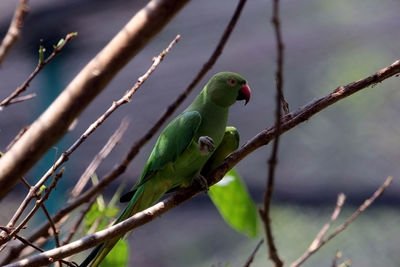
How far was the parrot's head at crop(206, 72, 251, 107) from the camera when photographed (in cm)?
155

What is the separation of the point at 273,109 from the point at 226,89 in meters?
0.80

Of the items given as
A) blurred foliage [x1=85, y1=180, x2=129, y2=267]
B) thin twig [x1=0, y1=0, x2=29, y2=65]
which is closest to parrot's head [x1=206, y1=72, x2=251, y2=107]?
blurred foliage [x1=85, y1=180, x2=129, y2=267]

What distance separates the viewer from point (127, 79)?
2.41 m

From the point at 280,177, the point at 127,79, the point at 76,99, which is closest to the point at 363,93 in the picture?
the point at 280,177

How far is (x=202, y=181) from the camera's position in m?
1.36

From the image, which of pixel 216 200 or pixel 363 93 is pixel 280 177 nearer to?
pixel 363 93

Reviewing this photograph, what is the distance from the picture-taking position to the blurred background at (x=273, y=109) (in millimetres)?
2240

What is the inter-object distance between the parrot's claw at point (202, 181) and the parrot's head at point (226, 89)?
242 mm

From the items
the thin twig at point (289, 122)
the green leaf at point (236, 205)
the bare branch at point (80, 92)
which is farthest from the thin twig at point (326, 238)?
the bare branch at point (80, 92)

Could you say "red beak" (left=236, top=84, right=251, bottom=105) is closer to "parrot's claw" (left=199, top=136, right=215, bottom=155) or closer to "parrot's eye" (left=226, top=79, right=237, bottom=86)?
"parrot's eye" (left=226, top=79, right=237, bottom=86)

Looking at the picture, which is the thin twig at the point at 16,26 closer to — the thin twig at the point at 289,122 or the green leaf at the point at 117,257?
the thin twig at the point at 289,122

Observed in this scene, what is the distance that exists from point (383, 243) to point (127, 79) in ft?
3.80

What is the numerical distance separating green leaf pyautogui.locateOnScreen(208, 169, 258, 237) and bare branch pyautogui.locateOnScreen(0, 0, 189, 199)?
0.88 m

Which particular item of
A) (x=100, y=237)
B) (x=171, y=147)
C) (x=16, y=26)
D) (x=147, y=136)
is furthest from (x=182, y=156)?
(x=16, y=26)
